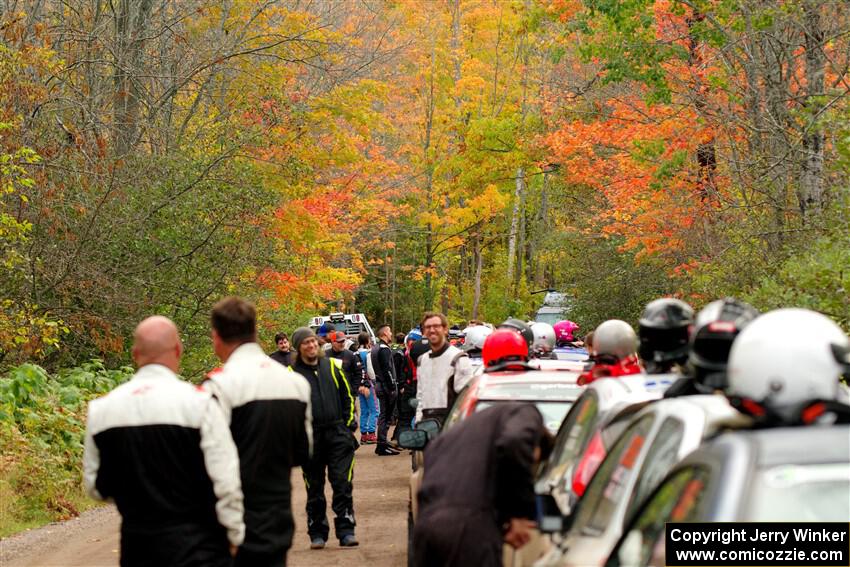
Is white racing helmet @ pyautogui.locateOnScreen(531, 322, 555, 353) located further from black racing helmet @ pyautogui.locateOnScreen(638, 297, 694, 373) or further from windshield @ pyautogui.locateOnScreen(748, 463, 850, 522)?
windshield @ pyautogui.locateOnScreen(748, 463, 850, 522)

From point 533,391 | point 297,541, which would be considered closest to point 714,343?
point 533,391

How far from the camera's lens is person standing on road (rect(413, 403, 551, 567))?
219 inches

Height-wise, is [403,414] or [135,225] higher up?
[135,225]

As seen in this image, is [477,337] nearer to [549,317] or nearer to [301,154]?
[301,154]

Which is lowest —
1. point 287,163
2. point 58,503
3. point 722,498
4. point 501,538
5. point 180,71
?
point 58,503

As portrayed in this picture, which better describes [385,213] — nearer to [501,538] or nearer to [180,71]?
[180,71]

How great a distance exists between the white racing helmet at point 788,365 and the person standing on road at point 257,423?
3171 mm

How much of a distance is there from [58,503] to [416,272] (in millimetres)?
44221

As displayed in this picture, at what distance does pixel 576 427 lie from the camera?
22.4 ft

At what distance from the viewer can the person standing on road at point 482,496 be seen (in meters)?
5.57

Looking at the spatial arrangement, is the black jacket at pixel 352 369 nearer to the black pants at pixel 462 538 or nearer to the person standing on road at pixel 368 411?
the person standing on road at pixel 368 411

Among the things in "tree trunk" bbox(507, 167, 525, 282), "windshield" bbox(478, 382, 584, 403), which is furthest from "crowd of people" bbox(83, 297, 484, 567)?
"tree trunk" bbox(507, 167, 525, 282)

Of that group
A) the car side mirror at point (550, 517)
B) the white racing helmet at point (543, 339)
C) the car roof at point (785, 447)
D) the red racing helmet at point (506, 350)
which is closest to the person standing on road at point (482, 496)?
the car side mirror at point (550, 517)

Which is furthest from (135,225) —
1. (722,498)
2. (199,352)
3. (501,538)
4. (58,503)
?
(722,498)
